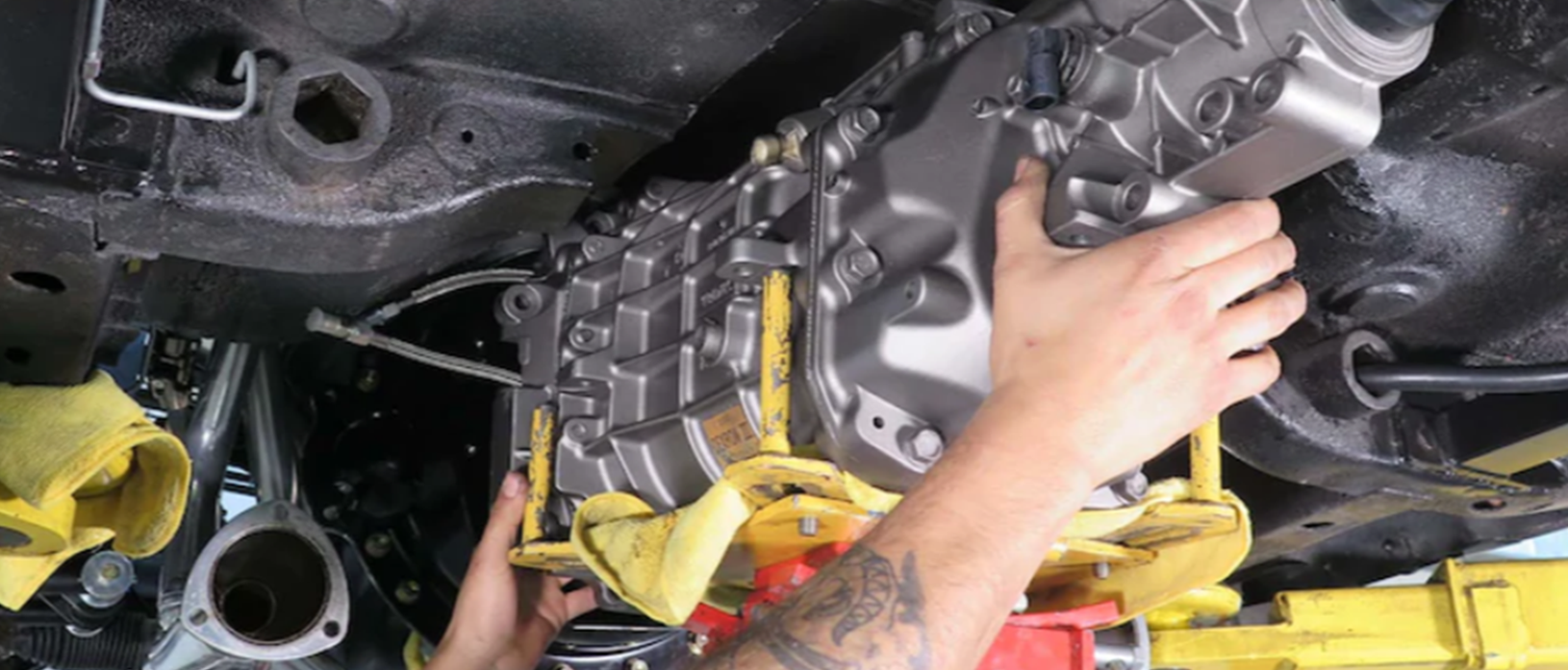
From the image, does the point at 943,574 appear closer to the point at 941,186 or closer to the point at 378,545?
the point at 941,186

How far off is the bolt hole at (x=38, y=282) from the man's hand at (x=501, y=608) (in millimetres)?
540

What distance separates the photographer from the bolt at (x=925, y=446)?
1235mm

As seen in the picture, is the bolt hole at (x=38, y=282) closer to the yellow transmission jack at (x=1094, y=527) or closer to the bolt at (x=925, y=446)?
the yellow transmission jack at (x=1094, y=527)

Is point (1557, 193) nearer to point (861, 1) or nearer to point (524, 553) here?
point (861, 1)

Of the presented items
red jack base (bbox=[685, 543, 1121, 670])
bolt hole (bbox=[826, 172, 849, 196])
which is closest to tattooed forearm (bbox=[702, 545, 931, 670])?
red jack base (bbox=[685, 543, 1121, 670])

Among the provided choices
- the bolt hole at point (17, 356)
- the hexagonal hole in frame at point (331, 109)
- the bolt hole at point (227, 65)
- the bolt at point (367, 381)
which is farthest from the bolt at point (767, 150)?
the bolt at point (367, 381)

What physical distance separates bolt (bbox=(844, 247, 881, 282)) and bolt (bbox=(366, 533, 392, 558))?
0.96m

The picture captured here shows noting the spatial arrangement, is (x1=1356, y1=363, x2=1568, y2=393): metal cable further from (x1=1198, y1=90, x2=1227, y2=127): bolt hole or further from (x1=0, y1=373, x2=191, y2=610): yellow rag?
(x1=0, y1=373, x2=191, y2=610): yellow rag

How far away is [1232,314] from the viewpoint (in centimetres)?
116

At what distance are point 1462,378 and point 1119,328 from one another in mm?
474

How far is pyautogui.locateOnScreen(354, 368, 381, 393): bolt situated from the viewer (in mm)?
1982

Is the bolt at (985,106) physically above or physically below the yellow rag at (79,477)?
above

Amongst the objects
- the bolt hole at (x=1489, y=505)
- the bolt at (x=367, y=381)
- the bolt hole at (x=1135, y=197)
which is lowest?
the bolt hole at (x=1489, y=505)

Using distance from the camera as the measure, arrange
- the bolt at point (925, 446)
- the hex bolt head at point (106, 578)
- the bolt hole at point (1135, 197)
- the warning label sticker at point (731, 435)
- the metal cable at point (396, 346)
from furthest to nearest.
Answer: the hex bolt head at point (106, 578) < the metal cable at point (396, 346) < the warning label sticker at point (731, 435) < the bolt at point (925, 446) < the bolt hole at point (1135, 197)
